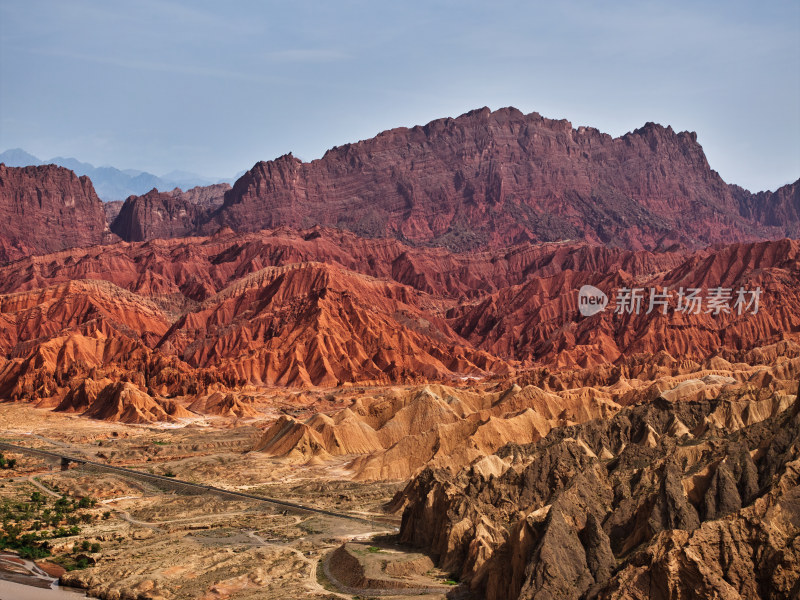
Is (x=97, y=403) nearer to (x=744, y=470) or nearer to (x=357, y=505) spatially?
(x=357, y=505)

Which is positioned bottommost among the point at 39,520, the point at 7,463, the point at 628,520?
the point at 39,520

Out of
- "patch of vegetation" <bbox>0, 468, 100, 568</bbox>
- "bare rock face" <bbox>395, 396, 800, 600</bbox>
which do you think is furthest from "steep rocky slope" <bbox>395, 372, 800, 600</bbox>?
"patch of vegetation" <bbox>0, 468, 100, 568</bbox>

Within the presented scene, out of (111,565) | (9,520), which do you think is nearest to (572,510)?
(111,565)

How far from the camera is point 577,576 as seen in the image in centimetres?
4169

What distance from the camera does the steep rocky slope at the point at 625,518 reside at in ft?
116

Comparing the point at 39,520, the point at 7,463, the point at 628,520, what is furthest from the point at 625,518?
the point at 7,463

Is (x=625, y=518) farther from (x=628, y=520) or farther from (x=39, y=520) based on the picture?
(x=39, y=520)

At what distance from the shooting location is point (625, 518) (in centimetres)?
4847

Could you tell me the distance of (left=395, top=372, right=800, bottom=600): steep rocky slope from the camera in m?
35.2

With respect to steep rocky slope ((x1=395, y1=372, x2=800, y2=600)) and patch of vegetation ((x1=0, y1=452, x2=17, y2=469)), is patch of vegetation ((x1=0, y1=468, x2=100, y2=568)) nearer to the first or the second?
patch of vegetation ((x1=0, y1=452, x2=17, y2=469))

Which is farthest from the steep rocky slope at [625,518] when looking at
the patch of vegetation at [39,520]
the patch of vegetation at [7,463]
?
the patch of vegetation at [7,463]

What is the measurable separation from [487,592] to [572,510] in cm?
562

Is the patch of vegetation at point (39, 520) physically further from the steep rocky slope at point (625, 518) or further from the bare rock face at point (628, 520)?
the bare rock face at point (628, 520)

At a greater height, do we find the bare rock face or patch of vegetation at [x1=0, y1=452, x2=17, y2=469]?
the bare rock face
